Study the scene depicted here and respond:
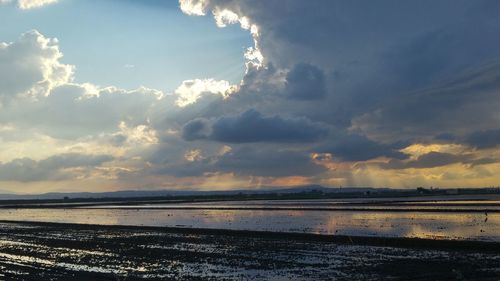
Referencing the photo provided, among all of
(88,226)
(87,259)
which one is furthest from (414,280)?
(88,226)

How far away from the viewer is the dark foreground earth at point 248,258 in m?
23.0

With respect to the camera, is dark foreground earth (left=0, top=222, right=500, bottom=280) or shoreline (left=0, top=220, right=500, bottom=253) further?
shoreline (left=0, top=220, right=500, bottom=253)

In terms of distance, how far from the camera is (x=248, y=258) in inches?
1145

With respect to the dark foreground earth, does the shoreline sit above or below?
above

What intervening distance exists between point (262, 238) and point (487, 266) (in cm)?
1942

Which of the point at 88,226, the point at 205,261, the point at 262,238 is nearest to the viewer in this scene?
the point at 205,261

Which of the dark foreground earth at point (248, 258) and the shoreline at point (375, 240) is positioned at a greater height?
the shoreline at point (375, 240)

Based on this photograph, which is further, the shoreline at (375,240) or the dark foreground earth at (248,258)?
the shoreline at (375,240)

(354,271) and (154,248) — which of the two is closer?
(354,271)

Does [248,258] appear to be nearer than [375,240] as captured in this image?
Yes

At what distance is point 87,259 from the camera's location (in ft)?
96.6

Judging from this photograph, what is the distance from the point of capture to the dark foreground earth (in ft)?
75.4

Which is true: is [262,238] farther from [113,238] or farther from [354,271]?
[354,271]

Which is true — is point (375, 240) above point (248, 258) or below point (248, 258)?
above
